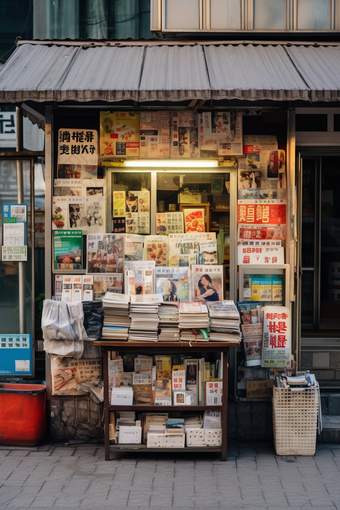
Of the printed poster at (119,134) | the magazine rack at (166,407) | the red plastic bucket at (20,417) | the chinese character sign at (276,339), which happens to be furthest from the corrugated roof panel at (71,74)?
the red plastic bucket at (20,417)

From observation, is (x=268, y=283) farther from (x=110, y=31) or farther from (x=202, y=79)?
(x=110, y=31)

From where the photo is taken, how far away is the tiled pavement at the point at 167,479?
15.9 feet

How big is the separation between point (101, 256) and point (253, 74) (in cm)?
258

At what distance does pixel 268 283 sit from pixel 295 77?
229 cm

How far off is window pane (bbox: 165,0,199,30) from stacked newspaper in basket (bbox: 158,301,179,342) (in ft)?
12.4

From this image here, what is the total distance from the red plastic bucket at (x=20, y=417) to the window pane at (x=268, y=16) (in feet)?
17.4

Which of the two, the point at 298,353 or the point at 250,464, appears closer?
the point at 250,464

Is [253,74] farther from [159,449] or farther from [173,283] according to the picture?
[159,449]

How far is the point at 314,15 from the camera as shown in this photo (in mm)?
7234

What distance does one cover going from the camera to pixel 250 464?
568cm

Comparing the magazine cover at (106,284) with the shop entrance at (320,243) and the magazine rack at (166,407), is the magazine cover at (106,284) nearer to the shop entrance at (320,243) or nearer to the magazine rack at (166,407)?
the magazine rack at (166,407)

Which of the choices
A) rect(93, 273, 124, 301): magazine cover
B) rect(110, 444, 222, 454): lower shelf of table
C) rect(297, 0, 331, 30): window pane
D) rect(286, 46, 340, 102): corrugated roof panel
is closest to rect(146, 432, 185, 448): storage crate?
rect(110, 444, 222, 454): lower shelf of table

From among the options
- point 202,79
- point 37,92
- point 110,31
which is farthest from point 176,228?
point 110,31

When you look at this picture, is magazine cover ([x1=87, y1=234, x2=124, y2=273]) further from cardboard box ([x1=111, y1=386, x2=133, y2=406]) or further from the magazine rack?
cardboard box ([x1=111, y1=386, x2=133, y2=406])
